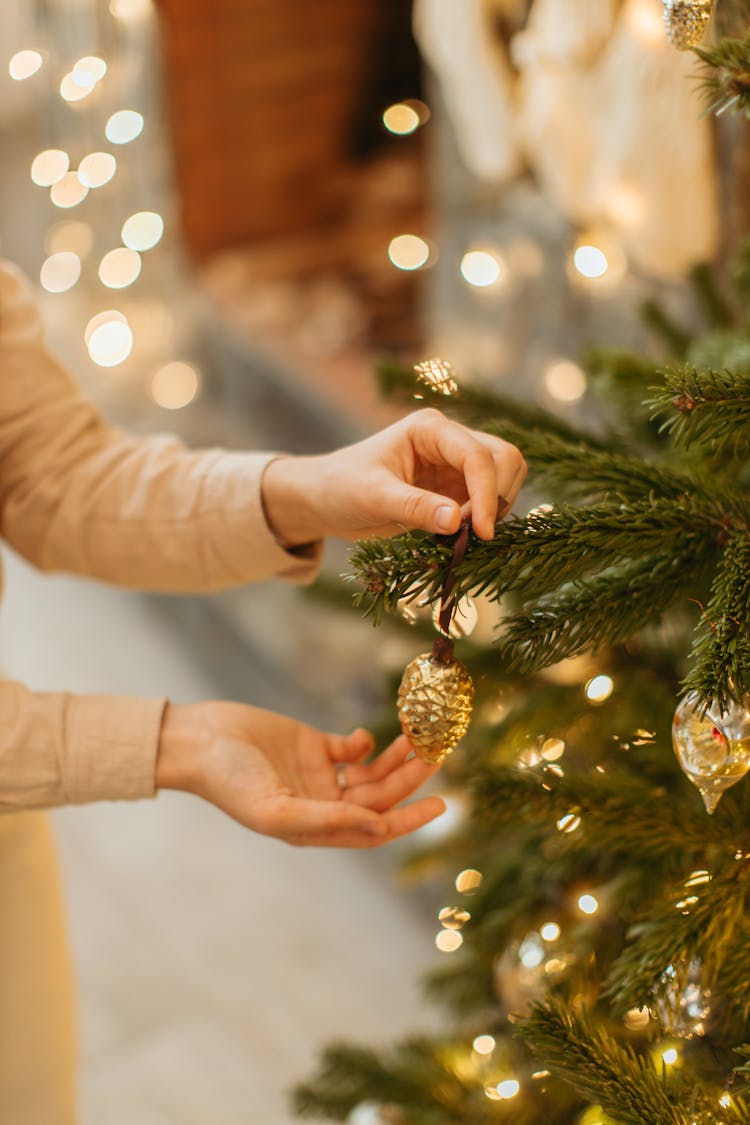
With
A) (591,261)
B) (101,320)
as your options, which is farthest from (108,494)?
(101,320)

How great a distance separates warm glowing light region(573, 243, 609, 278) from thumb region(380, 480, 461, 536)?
1.11 metres

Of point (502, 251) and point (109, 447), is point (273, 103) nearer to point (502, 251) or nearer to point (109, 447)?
point (502, 251)

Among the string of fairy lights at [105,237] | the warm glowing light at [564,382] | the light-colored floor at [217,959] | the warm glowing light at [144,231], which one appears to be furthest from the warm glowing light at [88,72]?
the light-colored floor at [217,959]

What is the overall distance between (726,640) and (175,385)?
2429 millimetres

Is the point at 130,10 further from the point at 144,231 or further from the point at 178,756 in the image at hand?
the point at 178,756

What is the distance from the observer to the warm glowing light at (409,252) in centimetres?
262

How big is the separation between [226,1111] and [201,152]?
2178mm

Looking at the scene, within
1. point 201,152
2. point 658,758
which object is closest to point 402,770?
point 658,758

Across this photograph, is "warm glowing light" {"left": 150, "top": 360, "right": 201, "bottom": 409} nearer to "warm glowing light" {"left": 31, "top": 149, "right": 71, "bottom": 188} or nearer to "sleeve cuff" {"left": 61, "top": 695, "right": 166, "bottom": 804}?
"warm glowing light" {"left": 31, "top": 149, "right": 71, "bottom": 188}

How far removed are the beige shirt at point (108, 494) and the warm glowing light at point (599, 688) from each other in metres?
0.22

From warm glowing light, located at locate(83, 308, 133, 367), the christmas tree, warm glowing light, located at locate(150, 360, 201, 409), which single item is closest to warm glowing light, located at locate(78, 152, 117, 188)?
warm glowing light, located at locate(83, 308, 133, 367)

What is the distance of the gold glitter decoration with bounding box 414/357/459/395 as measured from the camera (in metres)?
0.72

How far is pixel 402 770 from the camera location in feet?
2.34

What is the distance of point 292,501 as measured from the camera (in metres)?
0.76
